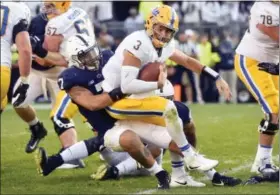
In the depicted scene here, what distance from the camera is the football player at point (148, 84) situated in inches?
221

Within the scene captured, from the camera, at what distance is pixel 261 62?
20.2 feet

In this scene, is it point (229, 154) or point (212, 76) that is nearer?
point (212, 76)

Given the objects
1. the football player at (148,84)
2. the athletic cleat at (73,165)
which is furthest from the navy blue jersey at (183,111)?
the athletic cleat at (73,165)

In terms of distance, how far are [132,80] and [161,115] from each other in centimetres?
32

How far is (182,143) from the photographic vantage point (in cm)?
564

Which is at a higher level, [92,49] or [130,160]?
[92,49]

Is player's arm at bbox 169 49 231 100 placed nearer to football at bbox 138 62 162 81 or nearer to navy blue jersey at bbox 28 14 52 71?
football at bbox 138 62 162 81

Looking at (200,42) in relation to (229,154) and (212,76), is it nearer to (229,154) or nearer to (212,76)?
(229,154)

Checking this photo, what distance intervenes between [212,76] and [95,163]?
1.65 m

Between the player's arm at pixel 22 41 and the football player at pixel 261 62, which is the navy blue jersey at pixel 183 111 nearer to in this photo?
the football player at pixel 261 62

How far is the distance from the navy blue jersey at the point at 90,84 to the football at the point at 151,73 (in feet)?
1.13

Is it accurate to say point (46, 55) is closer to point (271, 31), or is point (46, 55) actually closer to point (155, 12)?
point (155, 12)

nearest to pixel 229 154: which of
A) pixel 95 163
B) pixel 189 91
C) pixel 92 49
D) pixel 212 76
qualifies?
pixel 95 163

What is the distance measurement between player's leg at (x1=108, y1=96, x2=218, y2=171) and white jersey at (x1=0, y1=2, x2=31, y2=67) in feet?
2.86
